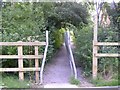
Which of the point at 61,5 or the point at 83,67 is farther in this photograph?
the point at 83,67

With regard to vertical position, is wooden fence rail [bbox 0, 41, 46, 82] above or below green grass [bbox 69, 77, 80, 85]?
above

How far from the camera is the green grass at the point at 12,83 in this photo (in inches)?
96.7

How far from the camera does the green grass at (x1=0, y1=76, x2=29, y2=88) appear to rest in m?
2.46

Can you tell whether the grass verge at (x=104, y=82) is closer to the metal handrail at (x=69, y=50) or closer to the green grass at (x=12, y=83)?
the metal handrail at (x=69, y=50)

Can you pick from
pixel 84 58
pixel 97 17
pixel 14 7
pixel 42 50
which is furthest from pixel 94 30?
pixel 14 7

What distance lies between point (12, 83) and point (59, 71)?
538mm

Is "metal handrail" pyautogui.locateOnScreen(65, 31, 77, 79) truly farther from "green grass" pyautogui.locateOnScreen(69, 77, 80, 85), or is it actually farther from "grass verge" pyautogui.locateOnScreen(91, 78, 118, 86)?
"grass verge" pyautogui.locateOnScreen(91, 78, 118, 86)

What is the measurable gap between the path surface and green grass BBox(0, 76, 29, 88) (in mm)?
227

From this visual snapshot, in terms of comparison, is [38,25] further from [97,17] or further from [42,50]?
[97,17]

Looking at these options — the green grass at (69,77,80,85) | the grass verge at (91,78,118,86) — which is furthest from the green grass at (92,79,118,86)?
the green grass at (69,77,80,85)

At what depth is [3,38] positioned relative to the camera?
8.57ft

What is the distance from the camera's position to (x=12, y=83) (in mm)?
2504

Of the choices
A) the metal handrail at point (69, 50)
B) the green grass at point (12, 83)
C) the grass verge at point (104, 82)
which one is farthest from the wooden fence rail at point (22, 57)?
the grass verge at point (104, 82)

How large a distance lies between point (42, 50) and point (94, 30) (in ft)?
2.00
